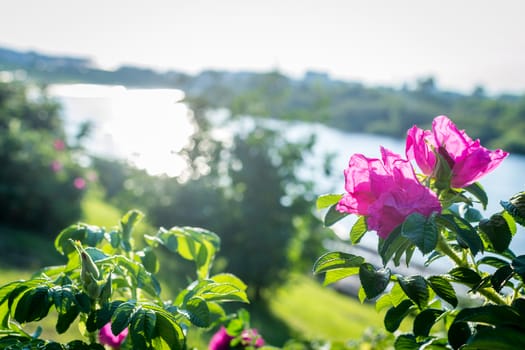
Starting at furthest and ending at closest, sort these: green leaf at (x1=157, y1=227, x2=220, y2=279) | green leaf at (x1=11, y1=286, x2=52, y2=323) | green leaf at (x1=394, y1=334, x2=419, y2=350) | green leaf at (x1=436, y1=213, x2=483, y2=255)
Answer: green leaf at (x1=157, y1=227, x2=220, y2=279) < green leaf at (x1=394, y1=334, x2=419, y2=350) < green leaf at (x1=11, y1=286, x2=52, y2=323) < green leaf at (x1=436, y1=213, x2=483, y2=255)

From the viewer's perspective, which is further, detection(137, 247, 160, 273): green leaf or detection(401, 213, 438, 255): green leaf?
detection(137, 247, 160, 273): green leaf

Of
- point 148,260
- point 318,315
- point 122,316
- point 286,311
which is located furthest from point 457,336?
point 318,315

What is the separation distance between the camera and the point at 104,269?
45.4 inches

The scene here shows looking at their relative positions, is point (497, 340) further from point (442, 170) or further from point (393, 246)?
point (442, 170)

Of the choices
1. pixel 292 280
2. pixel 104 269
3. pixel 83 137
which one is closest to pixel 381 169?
pixel 104 269

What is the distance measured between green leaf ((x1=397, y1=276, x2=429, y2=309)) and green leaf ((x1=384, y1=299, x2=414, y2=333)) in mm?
165

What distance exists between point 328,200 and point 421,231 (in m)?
0.30

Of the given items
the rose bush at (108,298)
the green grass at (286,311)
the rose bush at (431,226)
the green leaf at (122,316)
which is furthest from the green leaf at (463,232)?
the green grass at (286,311)

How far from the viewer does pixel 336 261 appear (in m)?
0.99

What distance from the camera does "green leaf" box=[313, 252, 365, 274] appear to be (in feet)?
3.18

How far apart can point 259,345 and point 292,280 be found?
23.3 ft

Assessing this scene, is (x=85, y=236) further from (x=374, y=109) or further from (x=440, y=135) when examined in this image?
(x=374, y=109)

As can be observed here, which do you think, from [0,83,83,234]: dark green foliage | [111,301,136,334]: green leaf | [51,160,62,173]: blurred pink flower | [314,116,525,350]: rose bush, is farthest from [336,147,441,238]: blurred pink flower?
[51,160,62,173]: blurred pink flower

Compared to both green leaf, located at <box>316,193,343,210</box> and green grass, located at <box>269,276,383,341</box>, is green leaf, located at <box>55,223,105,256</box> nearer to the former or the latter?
green leaf, located at <box>316,193,343,210</box>
